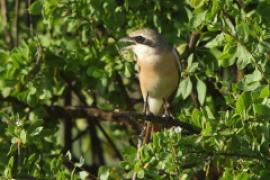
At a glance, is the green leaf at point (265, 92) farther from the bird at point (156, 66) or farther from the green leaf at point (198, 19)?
Answer: the bird at point (156, 66)

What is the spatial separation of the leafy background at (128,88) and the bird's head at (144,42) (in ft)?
0.20

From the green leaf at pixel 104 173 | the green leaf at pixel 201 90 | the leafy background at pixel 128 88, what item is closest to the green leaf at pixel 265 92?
the leafy background at pixel 128 88

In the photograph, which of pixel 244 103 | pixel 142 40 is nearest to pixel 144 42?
pixel 142 40

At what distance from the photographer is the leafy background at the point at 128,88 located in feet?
12.2

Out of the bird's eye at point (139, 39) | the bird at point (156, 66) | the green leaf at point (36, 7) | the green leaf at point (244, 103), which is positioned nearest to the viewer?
the green leaf at point (244, 103)

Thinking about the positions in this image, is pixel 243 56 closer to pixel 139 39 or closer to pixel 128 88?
pixel 139 39

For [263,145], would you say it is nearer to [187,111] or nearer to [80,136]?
[187,111]

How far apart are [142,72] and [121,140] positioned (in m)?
0.96

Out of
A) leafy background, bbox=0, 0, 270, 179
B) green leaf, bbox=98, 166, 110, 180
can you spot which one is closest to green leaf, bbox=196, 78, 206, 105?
leafy background, bbox=0, 0, 270, 179

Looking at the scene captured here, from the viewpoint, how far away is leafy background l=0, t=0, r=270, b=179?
12.2 feet

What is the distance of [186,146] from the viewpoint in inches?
146


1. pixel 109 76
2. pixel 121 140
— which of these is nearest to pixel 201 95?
pixel 109 76

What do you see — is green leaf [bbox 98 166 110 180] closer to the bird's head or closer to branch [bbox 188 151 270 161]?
branch [bbox 188 151 270 161]

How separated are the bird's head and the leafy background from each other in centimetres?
6
